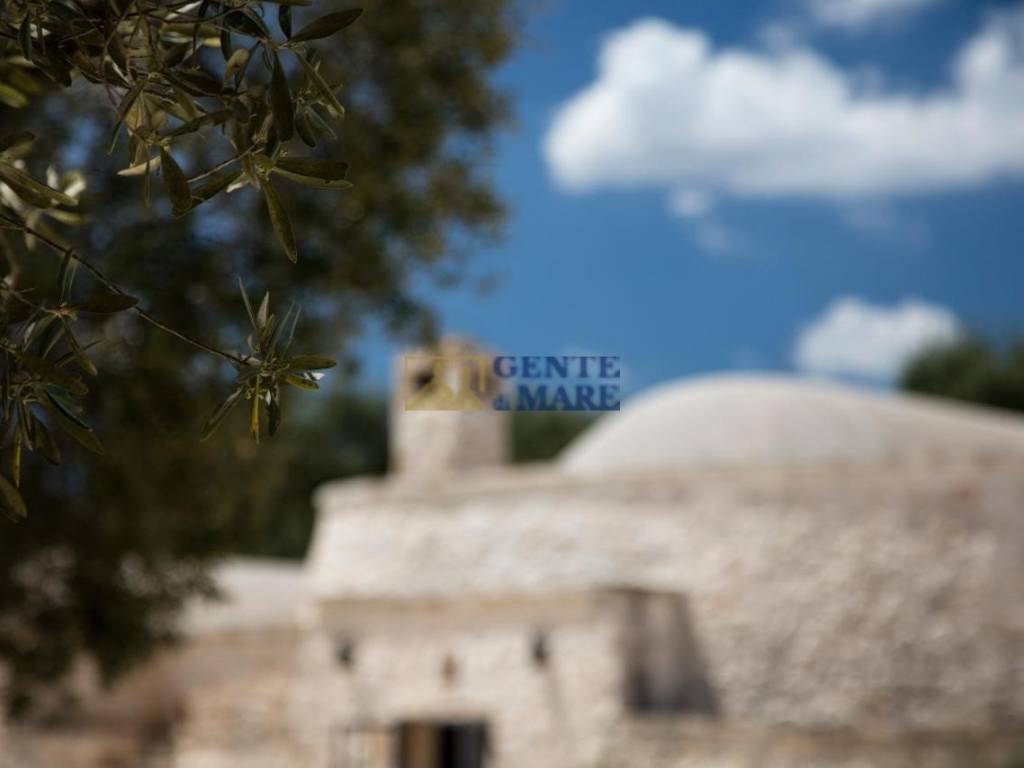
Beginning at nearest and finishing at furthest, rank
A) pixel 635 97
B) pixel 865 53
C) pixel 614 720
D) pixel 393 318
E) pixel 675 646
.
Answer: pixel 393 318 → pixel 614 720 → pixel 675 646 → pixel 635 97 → pixel 865 53

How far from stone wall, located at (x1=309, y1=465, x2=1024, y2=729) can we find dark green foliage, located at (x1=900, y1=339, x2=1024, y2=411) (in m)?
17.2

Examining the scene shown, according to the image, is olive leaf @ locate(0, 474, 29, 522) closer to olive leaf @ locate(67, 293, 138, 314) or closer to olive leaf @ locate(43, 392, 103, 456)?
olive leaf @ locate(43, 392, 103, 456)

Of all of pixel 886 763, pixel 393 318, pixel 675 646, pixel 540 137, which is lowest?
Answer: pixel 886 763

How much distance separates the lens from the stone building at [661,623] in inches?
624

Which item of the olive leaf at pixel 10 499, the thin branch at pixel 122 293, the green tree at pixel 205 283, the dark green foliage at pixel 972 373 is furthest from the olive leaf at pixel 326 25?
the dark green foliage at pixel 972 373

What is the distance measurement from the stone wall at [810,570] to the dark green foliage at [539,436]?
15791 millimetres

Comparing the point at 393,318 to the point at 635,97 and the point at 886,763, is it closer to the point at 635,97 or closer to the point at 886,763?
the point at 886,763

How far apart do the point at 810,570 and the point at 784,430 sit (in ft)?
10.4

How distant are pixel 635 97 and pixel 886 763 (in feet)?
60.0

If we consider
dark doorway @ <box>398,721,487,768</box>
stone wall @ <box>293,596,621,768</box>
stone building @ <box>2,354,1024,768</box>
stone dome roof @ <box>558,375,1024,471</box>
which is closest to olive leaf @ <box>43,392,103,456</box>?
stone building @ <box>2,354,1024,768</box>

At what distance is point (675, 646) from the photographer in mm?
17000

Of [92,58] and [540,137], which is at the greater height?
[540,137]

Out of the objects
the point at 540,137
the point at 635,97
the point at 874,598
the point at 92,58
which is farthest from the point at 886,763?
the point at 540,137

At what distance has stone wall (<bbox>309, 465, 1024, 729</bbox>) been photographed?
1591 centimetres
